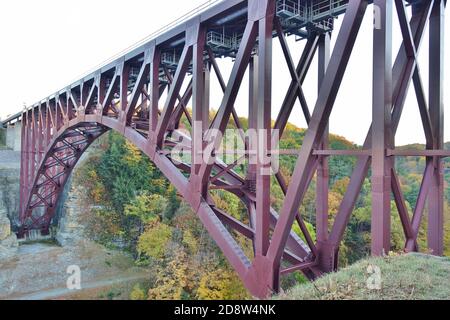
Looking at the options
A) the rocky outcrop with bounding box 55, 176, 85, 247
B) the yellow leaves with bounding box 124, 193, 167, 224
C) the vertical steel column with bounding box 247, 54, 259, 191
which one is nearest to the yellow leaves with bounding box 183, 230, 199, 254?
the yellow leaves with bounding box 124, 193, 167, 224

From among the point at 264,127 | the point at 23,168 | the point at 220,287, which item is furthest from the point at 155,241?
the point at 264,127

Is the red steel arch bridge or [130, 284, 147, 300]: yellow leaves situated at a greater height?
the red steel arch bridge

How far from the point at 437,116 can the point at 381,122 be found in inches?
73.6

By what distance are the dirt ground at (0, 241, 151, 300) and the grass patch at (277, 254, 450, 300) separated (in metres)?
19.2

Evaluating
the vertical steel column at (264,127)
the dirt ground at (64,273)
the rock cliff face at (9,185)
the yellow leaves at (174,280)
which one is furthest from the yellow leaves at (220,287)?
the rock cliff face at (9,185)

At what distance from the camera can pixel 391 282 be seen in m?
3.53

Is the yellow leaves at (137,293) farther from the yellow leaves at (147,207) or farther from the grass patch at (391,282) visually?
the grass patch at (391,282)

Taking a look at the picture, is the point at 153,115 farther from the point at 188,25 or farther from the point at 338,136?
the point at 338,136

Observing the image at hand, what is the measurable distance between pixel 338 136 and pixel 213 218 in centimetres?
4039

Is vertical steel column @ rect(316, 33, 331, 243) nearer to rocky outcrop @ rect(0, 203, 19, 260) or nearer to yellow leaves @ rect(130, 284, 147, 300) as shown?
yellow leaves @ rect(130, 284, 147, 300)

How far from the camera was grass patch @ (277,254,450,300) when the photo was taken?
3332mm

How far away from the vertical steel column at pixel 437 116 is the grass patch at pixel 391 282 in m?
1.19

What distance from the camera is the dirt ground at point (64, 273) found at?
1894 cm
